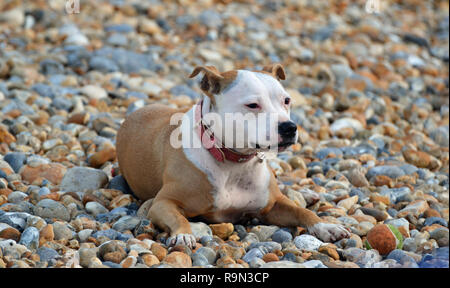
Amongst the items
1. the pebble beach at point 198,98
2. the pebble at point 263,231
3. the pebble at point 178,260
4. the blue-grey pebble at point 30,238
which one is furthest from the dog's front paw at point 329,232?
the blue-grey pebble at point 30,238

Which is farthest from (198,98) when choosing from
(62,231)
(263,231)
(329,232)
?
(62,231)

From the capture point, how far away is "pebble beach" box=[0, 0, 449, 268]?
4938mm

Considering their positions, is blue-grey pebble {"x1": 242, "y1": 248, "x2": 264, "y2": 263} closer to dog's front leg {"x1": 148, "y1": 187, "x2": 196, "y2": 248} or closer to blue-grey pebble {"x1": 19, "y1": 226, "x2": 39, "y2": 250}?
dog's front leg {"x1": 148, "y1": 187, "x2": 196, "y2": 248}

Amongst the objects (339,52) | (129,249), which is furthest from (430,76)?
(129,249)

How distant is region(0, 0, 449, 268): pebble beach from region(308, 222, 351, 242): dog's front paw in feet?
0.40

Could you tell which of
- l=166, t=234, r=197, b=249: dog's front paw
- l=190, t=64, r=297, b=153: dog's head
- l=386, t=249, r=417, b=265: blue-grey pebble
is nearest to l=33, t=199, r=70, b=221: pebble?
l=166, t=234, r=197, b=249: dog's front paw

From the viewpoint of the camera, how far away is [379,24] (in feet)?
47.1

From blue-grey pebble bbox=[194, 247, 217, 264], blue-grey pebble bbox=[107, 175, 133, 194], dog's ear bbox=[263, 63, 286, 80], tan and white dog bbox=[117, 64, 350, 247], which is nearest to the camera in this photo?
blue-grey pebble bbox=[194, 247, 217, 264]

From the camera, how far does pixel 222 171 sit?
5.52 metres

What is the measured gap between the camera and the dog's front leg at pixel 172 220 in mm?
4949

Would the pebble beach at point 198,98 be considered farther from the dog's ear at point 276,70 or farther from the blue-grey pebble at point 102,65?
the dog's ear at point 276,70

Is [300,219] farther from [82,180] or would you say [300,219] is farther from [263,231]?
[82,180]
